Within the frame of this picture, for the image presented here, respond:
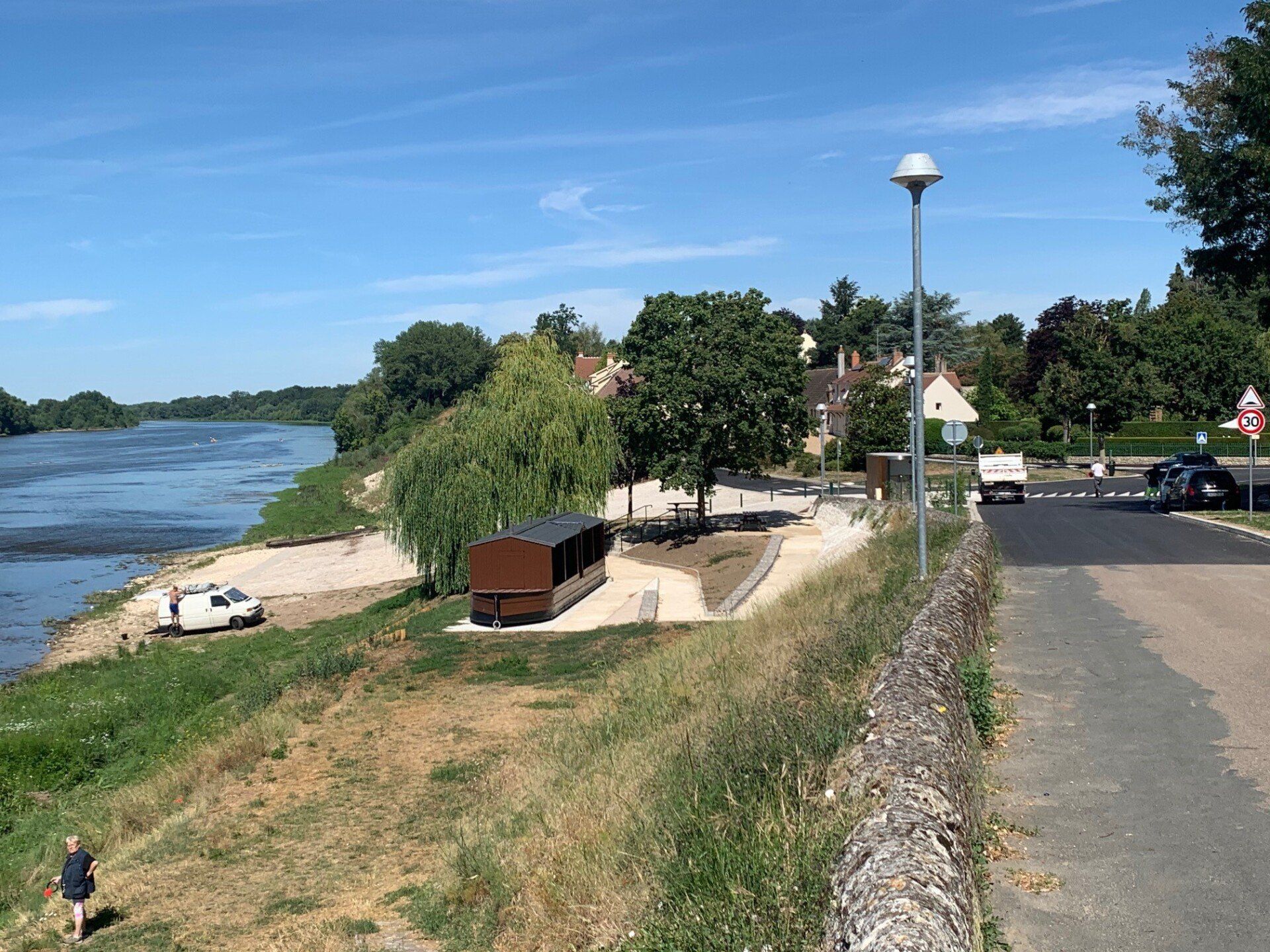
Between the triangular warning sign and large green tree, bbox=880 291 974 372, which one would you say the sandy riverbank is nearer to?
the triangular warning sign

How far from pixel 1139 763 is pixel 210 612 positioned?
98.7 feet

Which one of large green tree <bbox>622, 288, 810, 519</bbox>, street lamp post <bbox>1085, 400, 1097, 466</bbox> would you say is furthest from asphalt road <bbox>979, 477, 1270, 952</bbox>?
street lamp post <bbox>1085, 400, 1097, 466</bbox>

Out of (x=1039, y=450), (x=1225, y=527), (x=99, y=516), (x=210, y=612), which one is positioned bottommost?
(x=210, y=612)

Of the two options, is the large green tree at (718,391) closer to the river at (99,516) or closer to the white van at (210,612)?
the white van at (210,612)

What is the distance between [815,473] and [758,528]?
23152 millimetres

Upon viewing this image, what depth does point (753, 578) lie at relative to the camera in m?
29.1

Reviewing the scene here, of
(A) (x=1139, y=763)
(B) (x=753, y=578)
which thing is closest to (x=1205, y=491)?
(B) (x=753, y=578)

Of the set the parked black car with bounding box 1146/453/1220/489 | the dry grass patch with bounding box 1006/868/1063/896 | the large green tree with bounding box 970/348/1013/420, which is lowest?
the dry grass patch with bounding box 1006/868/1063/896

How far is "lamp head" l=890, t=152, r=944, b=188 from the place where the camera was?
44.8 ft

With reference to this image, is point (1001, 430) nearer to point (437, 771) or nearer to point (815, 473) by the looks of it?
point (815, 473)

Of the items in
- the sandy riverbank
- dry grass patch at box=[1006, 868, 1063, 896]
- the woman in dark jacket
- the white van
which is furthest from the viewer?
the sandy riverbank

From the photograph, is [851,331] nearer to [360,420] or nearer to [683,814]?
[360,420]

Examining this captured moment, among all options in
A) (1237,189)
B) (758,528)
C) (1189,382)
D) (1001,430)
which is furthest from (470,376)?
(1237,189)

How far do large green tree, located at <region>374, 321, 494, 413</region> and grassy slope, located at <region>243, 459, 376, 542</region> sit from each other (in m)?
46.8
